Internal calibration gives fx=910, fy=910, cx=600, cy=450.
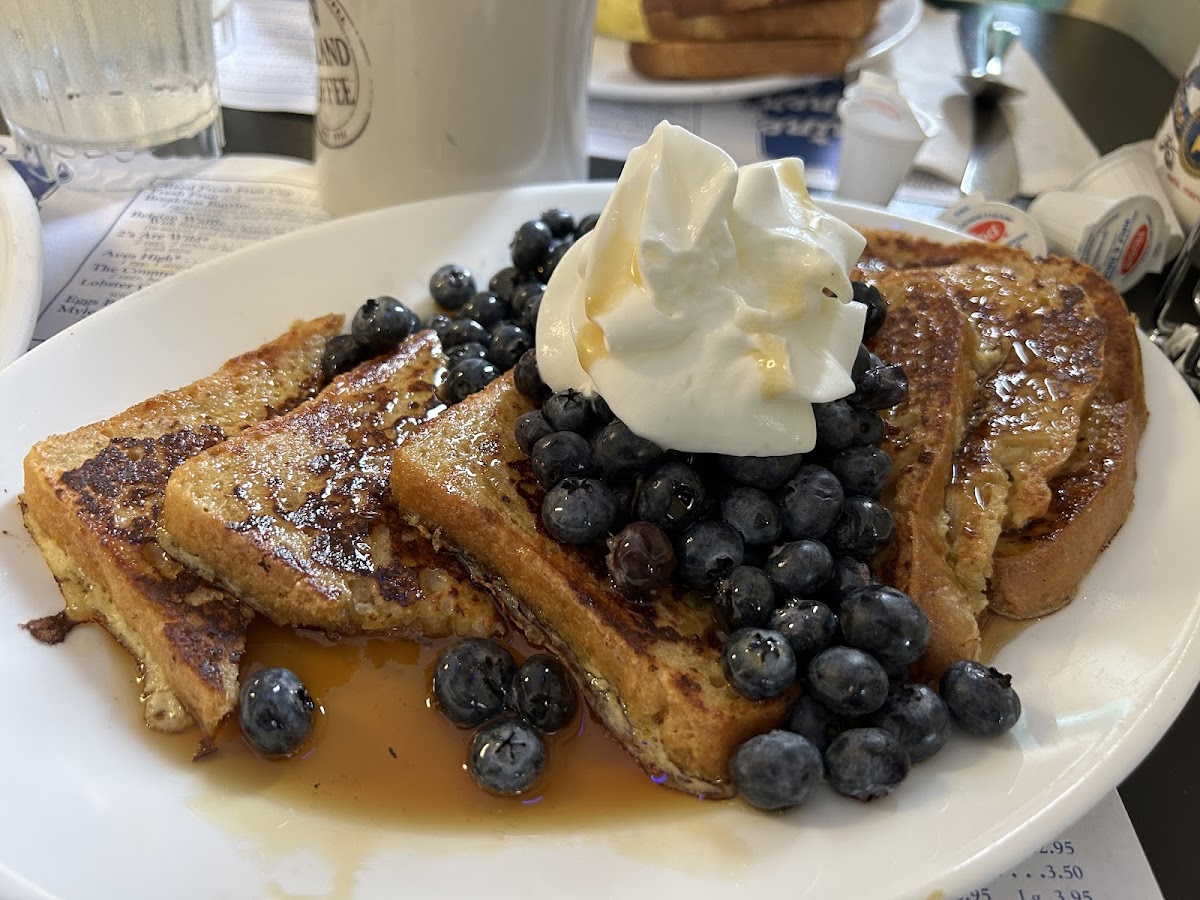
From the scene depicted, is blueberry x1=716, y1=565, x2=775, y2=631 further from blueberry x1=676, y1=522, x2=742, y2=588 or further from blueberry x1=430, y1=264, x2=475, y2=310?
blueberry x1=430, y1=264, x2=475, y2=310

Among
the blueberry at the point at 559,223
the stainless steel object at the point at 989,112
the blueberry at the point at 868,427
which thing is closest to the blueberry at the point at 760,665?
the blueberry at the point at 868,427

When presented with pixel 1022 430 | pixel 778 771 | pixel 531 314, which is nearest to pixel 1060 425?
pixel 1022 430

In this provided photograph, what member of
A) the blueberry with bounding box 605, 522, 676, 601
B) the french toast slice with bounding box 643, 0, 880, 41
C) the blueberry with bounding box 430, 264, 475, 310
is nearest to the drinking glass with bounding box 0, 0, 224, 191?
the blueberry with bounding box 430, 264, 475, 310

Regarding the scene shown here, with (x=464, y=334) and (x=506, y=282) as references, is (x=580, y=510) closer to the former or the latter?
(x=464, y=334)

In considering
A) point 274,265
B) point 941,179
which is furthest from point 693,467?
point 941,179

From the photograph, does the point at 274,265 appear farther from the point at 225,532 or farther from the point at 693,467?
the point at 693,467
